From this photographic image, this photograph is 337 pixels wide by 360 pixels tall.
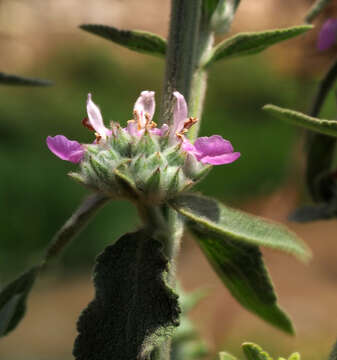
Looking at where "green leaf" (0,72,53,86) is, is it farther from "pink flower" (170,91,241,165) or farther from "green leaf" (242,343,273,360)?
"green leaf" (242,343,273,360)

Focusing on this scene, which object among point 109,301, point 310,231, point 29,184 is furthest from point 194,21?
point 310,231

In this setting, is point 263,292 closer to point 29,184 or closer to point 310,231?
point 29,184

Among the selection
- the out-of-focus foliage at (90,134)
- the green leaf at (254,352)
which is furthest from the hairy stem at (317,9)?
the out-of-focus foliage at (90,134)

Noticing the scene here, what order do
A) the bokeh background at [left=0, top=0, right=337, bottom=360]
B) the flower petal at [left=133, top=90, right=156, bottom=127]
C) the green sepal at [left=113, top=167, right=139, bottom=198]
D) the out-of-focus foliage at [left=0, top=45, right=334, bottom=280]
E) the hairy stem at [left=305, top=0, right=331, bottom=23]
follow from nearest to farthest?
the green sepal at [left=113, top=167, right=139, bottom=198]
the flower petal at [left=133, top=90, right=156, bottom=127]
the hairy stem at [left=305, top=0, right=331, bottom=23]
the bokeh background at [left=0, top=0, right=337, bottom=360]
the out-of-focus foliage at [left=0, top=45, right=334, bottom=280]

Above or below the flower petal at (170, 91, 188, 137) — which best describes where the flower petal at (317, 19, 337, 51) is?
above

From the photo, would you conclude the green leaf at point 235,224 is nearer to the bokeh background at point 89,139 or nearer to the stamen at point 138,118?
the stamen at point 138,118

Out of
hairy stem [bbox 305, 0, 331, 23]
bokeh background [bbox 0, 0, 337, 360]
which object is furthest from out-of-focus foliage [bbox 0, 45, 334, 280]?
hairy stem [bbox 305, 0, 331, 23]

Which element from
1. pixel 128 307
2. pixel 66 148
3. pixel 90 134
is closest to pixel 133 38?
pixel 66 148
